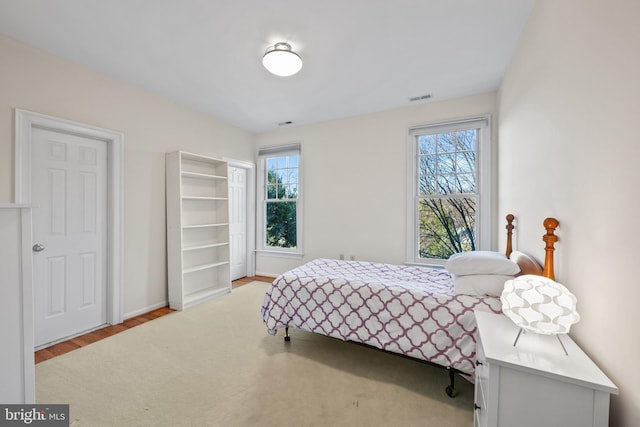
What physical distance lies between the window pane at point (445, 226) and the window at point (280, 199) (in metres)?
1.96

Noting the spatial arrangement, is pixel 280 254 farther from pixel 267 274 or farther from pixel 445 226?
pixel 445 226

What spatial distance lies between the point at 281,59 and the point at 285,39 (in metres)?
0.15

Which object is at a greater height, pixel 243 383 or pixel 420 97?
pixel 420 97

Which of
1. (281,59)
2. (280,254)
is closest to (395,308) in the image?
(281,59)

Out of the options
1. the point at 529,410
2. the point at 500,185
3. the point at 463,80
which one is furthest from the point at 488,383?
the point at 463,80

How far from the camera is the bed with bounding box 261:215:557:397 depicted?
1759mm

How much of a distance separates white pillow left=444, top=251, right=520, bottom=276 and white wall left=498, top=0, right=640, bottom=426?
0.71 ft

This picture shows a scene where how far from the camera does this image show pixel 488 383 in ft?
3.49

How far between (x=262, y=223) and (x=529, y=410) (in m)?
4.31

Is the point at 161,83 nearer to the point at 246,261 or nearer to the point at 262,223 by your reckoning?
the point at 262,223

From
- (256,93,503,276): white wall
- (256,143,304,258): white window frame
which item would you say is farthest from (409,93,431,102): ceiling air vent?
(256,143,304,258): white window frame

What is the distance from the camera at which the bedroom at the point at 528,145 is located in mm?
943

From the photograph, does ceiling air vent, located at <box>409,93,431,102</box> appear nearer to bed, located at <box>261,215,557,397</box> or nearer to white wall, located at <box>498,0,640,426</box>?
white wall, located at <box>498,0,640,426</box>

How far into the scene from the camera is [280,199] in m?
4.68
